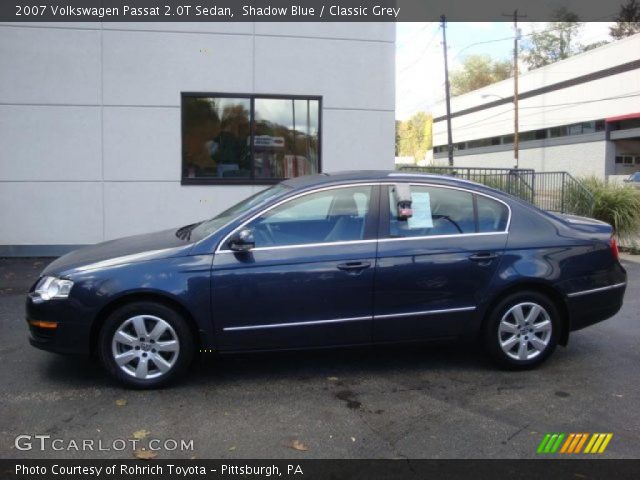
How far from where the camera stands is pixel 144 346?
4.47m

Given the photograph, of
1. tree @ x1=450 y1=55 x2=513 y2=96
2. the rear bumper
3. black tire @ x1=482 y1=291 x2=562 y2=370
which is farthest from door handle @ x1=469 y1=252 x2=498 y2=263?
tree @ x1=450 y1=55 x2=513 y2=96

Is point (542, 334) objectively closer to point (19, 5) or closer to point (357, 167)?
point (357, 167)

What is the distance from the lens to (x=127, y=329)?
4.47m

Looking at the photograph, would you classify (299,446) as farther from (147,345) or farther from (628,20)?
(628,20)

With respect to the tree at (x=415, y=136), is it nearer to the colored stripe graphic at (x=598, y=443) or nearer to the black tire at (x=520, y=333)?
the black tire at (x=520, y=333)

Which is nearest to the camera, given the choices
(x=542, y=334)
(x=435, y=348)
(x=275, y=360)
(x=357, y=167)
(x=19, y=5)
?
(x=542, y=334)

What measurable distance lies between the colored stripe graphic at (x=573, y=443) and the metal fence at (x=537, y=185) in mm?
8485

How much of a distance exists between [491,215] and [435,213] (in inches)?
18.8

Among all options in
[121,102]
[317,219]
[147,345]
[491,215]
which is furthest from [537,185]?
[147,345]

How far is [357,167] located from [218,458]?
24.9 ft

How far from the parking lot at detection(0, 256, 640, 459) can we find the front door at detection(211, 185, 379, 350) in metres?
0.43

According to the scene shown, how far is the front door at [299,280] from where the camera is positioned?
Answer: 451 centimetres

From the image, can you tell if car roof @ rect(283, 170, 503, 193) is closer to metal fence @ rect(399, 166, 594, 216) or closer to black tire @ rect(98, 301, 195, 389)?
black tire @ rect(98, 301, 195, 389)
